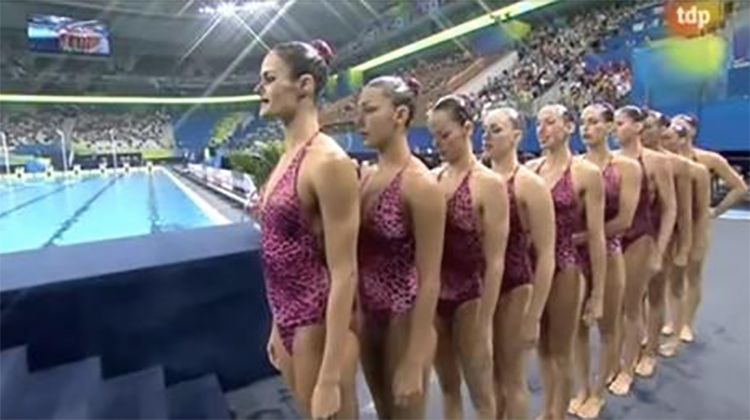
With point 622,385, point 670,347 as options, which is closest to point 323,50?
point 622,385

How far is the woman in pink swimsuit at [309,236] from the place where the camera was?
1200 mm

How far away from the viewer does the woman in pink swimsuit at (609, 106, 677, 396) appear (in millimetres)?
2537

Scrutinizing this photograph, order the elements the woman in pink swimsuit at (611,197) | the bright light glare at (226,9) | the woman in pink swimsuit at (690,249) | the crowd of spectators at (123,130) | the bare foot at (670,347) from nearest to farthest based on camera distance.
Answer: the woman in pink swimsuit at (611,197)
the woman in pink swimsuit at (690,249)
the bare foot at (670,347)
the bright light glare at (226,9)
the crowd of spectators at (123,130)

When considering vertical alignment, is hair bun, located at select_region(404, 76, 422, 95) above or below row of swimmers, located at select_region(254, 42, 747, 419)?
above

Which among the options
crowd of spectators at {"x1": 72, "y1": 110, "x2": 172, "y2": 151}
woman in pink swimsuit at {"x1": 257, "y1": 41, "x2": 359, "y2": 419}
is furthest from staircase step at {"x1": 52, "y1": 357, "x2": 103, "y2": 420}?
crowd of spectators at {"x1": 72, "y1": 110, "x2": 172, "y2": 151}

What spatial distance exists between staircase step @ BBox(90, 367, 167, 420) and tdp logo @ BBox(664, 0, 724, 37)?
Result: 9230 millimetres

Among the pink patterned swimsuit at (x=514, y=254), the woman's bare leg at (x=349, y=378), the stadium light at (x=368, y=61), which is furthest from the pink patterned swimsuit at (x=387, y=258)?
the stadium light at (x=368, y=61)

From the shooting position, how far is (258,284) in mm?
3117

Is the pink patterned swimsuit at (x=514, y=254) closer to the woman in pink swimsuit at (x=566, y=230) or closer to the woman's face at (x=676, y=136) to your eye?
the woman in pink swimsuit at (x=566, y=230)

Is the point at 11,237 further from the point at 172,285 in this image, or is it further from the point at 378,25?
the point at 378,25

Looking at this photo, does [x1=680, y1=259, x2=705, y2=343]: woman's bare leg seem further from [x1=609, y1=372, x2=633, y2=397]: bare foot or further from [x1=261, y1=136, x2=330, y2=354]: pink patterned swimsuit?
[x1=261, y1=136, x2=330, y2=354]: pink patterned swimsuit

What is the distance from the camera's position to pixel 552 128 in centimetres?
207

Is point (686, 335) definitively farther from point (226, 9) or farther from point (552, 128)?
point (226, 9)

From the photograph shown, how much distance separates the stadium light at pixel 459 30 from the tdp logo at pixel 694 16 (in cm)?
434
